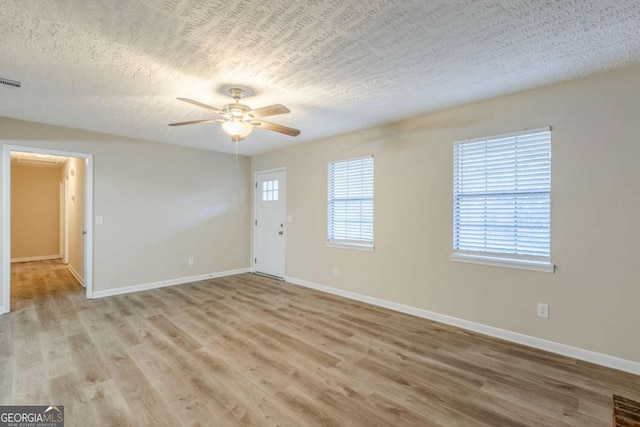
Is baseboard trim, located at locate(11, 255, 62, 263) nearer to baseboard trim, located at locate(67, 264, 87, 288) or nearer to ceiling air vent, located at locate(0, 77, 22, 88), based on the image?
baseboard trim, located at locate(67, 264, 87, 288)

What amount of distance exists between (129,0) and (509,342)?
406 centimetres

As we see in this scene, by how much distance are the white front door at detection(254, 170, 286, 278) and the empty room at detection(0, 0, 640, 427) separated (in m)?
0.96

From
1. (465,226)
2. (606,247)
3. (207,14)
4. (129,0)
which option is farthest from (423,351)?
(129,0)

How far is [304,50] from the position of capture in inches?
85.4

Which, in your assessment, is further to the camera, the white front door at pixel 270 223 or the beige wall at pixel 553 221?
the white front door at pixel 270 223

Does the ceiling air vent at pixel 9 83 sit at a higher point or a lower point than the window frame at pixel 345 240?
higher

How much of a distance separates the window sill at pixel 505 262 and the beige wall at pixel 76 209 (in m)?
5.65

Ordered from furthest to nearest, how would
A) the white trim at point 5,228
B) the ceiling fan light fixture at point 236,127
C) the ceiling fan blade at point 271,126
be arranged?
1. the white trim at point 5,228
2. the ceiling fan blade at point 271,126
3. the ceiling fan light fixture at point 236,127

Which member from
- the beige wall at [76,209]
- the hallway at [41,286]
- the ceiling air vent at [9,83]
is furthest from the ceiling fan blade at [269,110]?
the beige wall at [76,209]

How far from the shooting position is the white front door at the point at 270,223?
5.62 meters

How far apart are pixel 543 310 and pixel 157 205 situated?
550cm

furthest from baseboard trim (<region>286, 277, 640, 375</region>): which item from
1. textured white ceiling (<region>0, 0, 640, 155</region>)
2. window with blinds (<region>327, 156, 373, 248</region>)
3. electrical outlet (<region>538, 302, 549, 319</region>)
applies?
textured white ceiling (<region>0, 0, 640, 155</region>)

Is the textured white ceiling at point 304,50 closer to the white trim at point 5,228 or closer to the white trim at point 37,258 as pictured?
the white trim at point 5,228

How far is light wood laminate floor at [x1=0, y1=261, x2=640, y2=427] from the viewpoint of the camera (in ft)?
6.32
